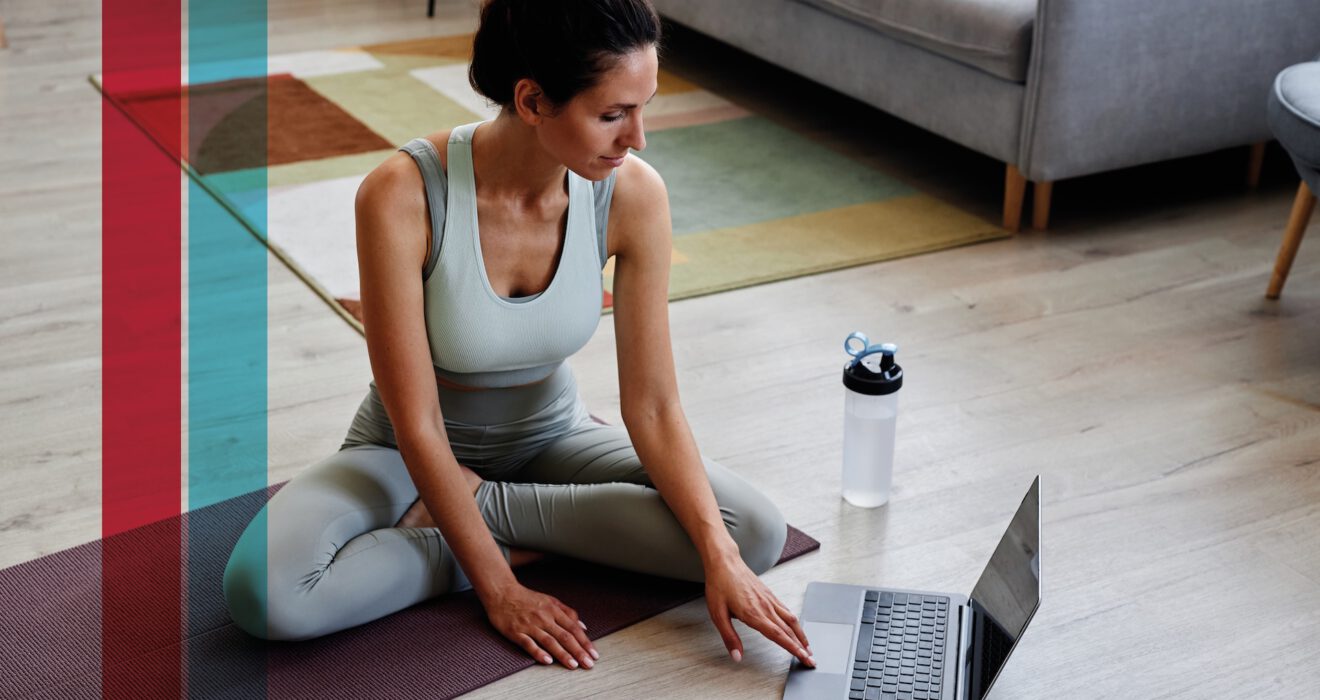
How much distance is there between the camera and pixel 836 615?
174cm

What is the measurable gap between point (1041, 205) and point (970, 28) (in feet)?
1.25

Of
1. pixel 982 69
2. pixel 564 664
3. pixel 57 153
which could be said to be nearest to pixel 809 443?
pixel 564 664

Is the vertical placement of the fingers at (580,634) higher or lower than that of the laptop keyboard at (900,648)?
lower

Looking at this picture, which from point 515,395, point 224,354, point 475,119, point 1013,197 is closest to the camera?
point 515,395

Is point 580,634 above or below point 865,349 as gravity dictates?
below

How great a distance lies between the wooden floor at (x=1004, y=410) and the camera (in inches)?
68.4

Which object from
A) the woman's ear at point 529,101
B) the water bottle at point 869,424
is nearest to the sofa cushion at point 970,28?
the water bottle at point 869,424

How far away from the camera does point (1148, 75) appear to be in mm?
2904

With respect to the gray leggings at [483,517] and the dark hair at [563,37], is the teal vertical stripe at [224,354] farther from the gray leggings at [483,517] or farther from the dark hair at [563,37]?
the dark hair at [563,37]

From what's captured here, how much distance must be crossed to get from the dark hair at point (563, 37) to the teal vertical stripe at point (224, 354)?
585 millimetres

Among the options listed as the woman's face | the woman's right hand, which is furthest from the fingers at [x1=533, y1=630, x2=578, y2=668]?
the woman's face

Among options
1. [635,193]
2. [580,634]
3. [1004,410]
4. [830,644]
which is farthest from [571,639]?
[1004,410]

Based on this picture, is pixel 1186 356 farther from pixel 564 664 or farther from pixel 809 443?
pixel 564 664

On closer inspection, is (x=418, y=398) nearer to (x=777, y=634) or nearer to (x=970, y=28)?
(x=777, y=634)
